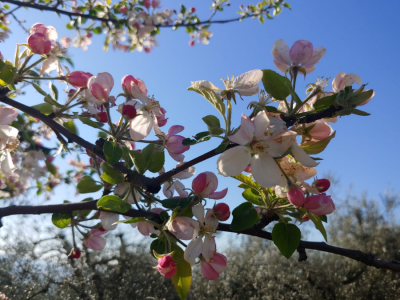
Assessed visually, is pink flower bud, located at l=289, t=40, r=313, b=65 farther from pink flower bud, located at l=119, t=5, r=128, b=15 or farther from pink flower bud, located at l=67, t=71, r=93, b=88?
pink flower bud, located at l=119, t=5, r=128, b=15

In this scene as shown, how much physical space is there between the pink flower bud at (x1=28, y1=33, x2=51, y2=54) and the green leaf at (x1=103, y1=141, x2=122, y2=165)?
0.51 metres

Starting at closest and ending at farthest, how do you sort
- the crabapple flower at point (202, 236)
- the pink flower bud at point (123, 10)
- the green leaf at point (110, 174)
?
1. the crabapple flower at point (202, 236)
2. the green leaf at point (110, 174)
3. the pink flower bud at point (123, 10)

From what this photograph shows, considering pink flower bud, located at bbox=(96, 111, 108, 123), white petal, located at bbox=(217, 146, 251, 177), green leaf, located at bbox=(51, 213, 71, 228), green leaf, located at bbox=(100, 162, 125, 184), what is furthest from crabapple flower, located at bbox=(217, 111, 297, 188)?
green leaf, located at bbox=(51, 213, 71, 228)

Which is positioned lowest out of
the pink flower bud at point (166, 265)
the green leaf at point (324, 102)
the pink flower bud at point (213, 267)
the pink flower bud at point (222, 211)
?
the pink flower bud at point (166, 265)

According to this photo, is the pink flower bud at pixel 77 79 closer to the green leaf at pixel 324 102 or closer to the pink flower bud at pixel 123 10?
the green leaf at pixel 324 102

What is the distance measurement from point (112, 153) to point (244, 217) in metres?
0.38

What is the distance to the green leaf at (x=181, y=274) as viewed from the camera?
70 cm

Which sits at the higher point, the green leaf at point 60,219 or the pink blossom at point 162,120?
the pink blossom at point 162,120

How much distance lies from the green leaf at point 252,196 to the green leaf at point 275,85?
352 mm

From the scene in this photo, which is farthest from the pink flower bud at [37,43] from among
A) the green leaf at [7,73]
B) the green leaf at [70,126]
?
the green leaf at [70,126]

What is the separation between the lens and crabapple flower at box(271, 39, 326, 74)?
0.76 metres

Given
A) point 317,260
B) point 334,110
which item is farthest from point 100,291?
point 334,110

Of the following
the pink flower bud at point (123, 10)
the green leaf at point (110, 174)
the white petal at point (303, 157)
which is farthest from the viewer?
the pink flower bud at point (123, 10)

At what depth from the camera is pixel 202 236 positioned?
717mm
